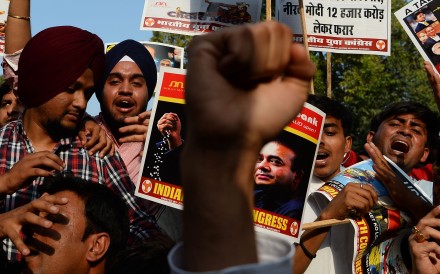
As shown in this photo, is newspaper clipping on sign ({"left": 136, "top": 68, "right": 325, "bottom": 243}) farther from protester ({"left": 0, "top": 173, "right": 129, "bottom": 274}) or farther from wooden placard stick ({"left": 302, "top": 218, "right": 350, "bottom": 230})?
protester ({"left": 0, "top": 173, "right": 129, "bottom": 274})

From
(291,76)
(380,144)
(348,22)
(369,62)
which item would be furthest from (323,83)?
(291,76)

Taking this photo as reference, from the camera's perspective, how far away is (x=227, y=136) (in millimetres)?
1049

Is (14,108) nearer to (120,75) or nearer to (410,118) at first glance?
(120,75)

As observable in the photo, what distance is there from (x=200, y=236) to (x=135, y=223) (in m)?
1.83

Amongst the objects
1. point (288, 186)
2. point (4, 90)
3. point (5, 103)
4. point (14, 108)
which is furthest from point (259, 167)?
point (4, 90)

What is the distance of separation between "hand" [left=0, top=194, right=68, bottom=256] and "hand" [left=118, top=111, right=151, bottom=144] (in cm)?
95

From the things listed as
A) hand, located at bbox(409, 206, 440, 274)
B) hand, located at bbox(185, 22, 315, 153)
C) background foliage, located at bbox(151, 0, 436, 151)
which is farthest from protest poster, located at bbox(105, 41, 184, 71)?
background foliage, located at bbox(151, 0, 436, 151)

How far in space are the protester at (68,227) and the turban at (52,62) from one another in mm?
322

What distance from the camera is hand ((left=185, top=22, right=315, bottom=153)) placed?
1.02 metres

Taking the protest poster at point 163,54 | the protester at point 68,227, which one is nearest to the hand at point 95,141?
the protester at point 68,227

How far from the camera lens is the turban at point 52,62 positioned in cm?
284

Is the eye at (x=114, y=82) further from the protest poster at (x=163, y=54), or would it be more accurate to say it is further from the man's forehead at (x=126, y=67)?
the protest poster at (x=163, y=54)

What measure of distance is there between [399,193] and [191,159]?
2.50 m

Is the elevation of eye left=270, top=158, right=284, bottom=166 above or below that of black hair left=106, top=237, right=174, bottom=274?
above
